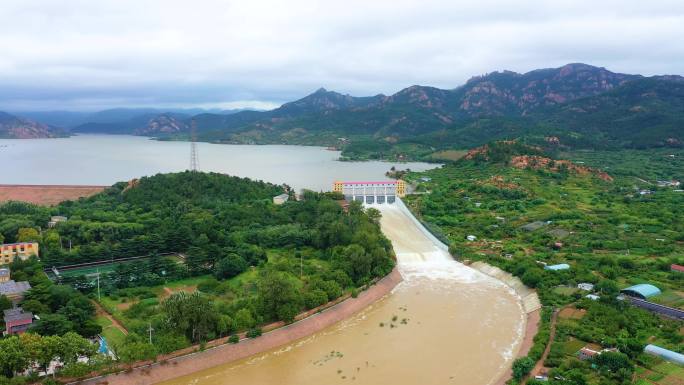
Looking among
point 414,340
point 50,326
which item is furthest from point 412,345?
point 50,326

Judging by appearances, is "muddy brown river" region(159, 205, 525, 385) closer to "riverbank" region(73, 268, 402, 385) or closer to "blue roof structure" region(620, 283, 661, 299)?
"riverbank" region(73, 268, 402, 385)

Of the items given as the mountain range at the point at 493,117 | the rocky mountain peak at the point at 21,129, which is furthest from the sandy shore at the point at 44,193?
the rocky mountain peak at the point at 21,129

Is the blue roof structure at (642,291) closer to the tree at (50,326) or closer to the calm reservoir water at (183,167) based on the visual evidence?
the tree at (50,326)

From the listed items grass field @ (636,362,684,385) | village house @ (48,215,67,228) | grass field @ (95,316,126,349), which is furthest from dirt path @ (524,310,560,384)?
village house @ (48,215,67,228)

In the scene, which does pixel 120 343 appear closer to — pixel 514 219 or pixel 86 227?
pixel 86 227

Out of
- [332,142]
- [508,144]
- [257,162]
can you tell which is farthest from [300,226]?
[332,142]

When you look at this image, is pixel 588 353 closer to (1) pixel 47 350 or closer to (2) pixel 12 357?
(1) pixel 47 350
